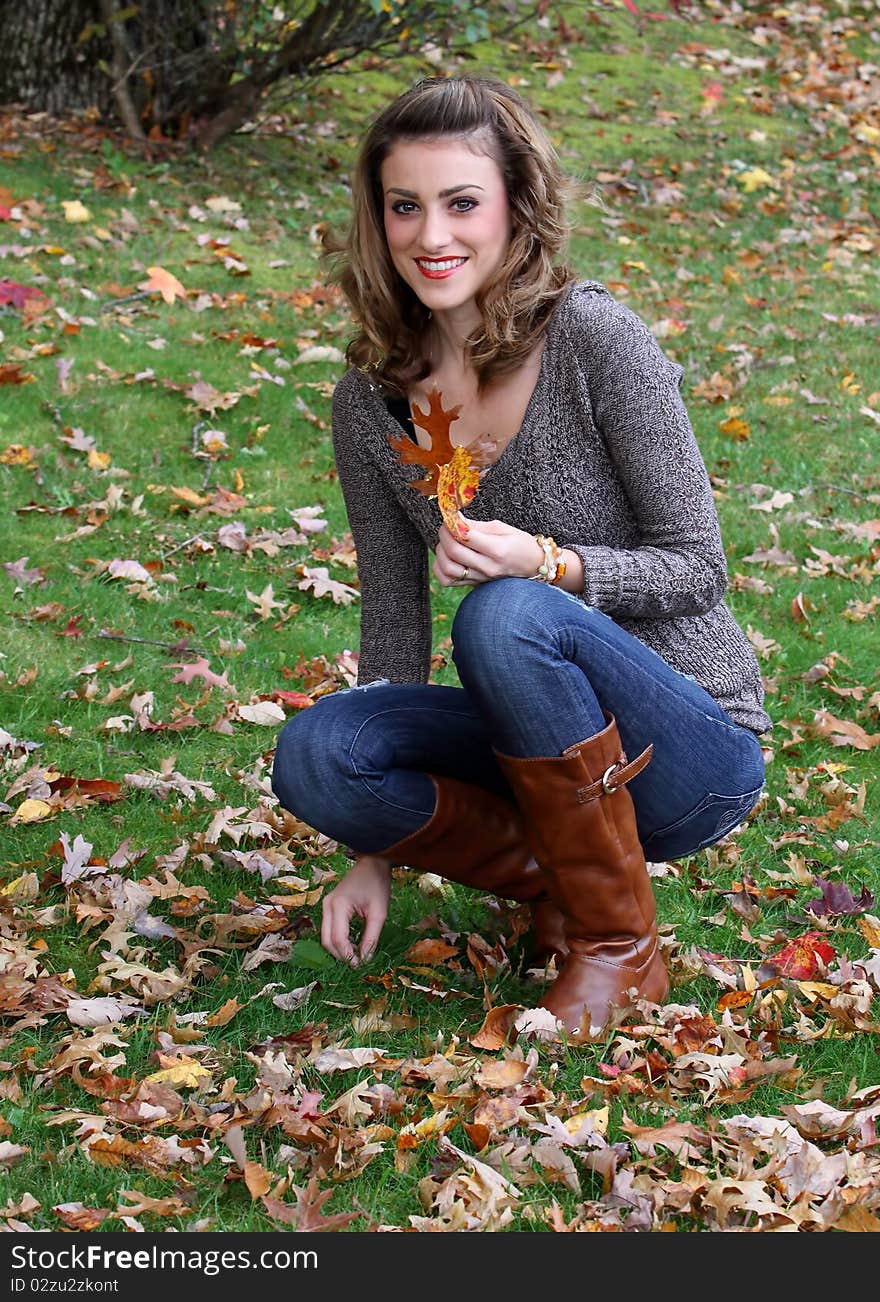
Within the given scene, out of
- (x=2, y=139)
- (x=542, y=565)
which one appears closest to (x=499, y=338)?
(x=542, y=565)

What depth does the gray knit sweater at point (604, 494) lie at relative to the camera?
2549 mm

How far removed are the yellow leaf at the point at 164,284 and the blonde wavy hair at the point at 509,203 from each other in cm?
354

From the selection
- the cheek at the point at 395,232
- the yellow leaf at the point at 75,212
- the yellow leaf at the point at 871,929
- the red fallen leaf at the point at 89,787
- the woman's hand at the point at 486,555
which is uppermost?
the cheek at the point at 395,232

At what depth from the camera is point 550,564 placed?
246cm

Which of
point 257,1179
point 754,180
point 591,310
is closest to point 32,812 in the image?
point 257,1179

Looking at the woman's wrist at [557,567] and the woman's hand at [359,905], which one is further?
the woman's hand at [359,905]

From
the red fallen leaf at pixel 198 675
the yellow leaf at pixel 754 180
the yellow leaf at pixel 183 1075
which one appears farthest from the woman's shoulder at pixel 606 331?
the yellow leaf at pixel 754 180

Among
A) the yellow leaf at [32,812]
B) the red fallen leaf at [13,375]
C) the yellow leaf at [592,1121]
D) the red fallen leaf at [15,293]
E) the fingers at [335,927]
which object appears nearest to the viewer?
the yellow leaf at [592,1121]

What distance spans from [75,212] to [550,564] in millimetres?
4917

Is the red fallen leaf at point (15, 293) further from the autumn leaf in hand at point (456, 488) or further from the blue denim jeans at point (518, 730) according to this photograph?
the autumn leaf in hand at point (456, 488)

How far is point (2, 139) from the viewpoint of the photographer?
7.10 metres

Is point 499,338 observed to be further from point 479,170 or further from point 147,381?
point 147,381

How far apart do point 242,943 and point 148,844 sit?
43 cm

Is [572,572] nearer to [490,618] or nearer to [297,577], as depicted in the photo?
[490,618]
